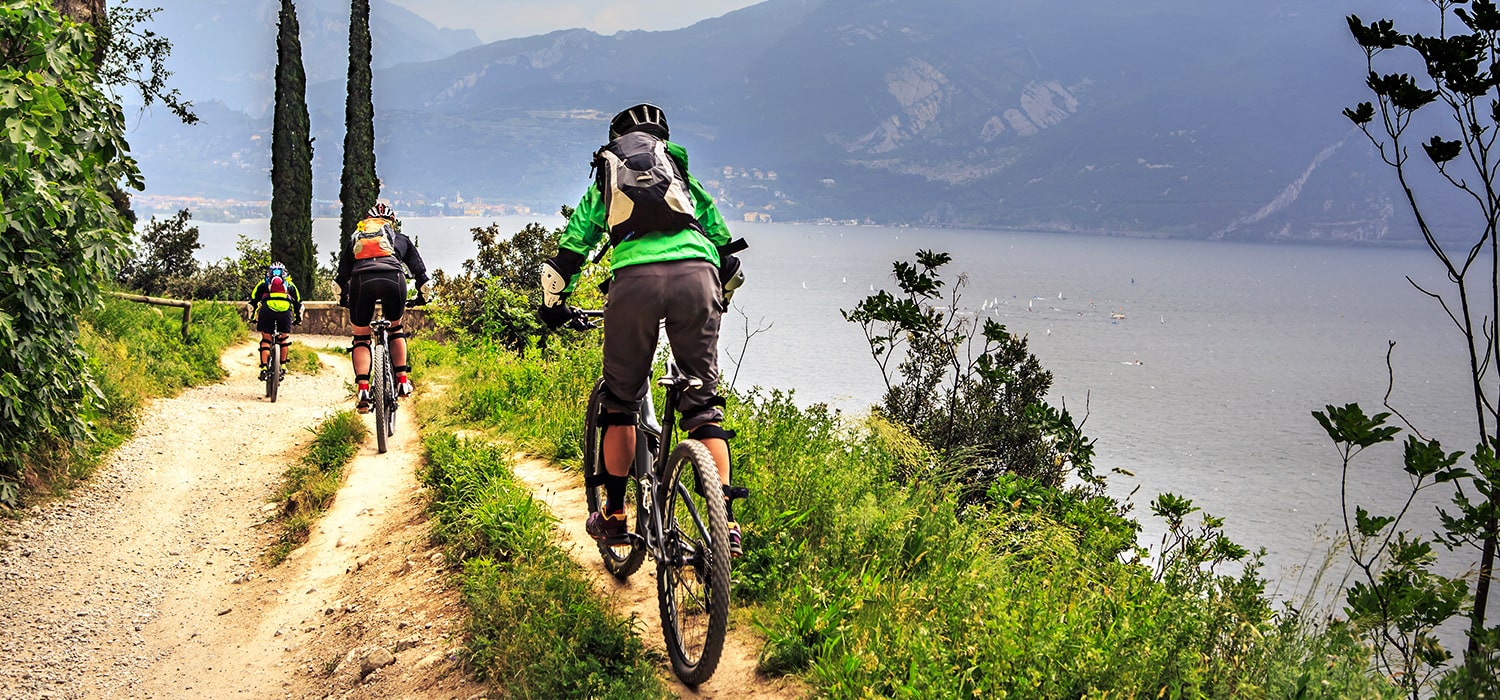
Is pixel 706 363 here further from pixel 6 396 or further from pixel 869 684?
pixel 6 396

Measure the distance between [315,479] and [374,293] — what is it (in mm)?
2121

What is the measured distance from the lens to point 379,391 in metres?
9.39

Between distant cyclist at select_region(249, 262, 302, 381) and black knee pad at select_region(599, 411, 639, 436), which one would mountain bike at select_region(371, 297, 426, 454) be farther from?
black knee pad at select_region(599, 411, 639, 436)

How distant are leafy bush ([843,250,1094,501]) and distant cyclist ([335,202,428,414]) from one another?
4.89 m

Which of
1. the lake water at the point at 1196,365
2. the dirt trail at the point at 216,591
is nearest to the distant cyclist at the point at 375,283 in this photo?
the dirt trail at the point at 216,591

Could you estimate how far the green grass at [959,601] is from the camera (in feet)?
12.7

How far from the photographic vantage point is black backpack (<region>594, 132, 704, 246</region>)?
13.9ft

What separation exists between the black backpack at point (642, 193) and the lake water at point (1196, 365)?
3.66 metres

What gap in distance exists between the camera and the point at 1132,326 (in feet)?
268

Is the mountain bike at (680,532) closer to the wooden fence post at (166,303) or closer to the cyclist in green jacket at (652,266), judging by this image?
the cyclist in green jacket at (652,266)

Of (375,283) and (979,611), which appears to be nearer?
(979,611)

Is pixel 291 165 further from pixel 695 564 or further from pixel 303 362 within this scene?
pixel 695 564

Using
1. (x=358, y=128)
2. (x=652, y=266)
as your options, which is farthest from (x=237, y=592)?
(x=358, y=128)

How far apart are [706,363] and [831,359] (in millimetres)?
42443
